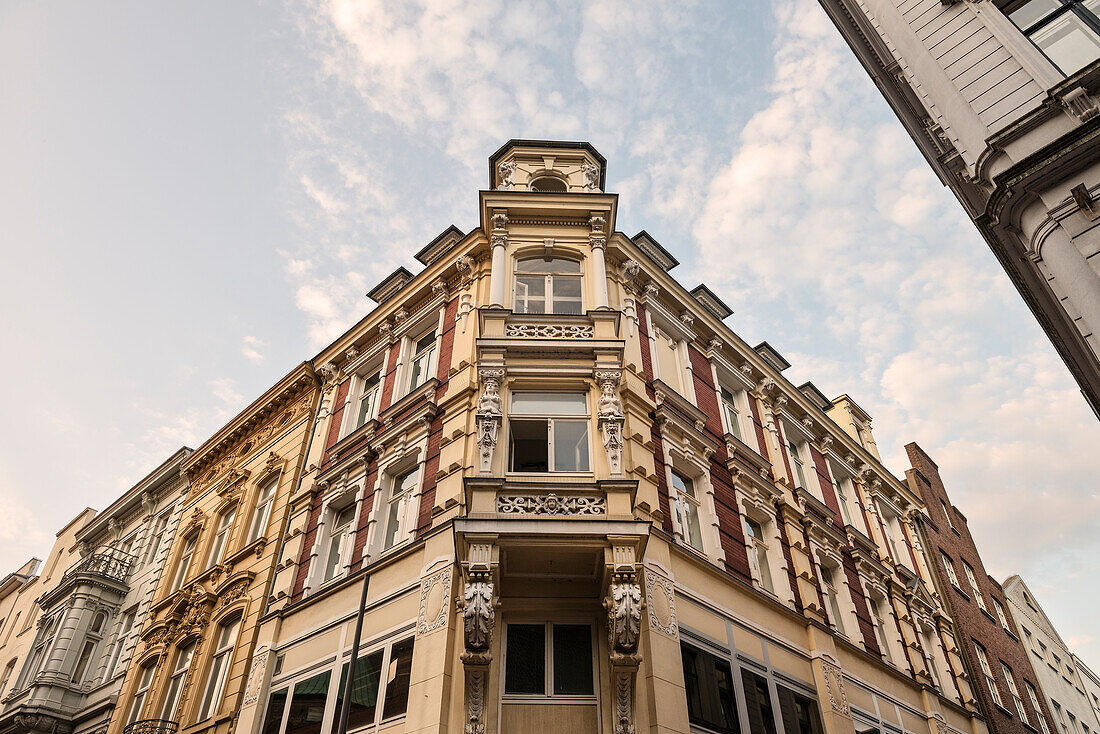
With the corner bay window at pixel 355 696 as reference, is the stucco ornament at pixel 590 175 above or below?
above

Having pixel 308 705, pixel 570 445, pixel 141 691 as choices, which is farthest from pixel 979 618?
pixel 141 691

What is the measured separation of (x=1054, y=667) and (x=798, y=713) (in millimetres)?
31044

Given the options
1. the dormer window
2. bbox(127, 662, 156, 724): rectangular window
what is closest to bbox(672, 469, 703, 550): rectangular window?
the dormer window

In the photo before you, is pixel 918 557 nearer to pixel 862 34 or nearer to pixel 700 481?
pixel 700 481

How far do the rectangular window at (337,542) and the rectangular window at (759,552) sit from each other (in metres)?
10.1

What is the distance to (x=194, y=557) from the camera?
78.7 feet

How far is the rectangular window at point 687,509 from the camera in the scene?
16.3 meters

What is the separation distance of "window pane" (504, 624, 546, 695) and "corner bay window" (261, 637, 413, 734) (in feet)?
6.65

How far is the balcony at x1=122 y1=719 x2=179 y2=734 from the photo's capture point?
18547 millimetres

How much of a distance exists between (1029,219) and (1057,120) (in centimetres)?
158

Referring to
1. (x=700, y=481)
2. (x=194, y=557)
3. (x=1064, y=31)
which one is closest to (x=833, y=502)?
(x=700, y=481)

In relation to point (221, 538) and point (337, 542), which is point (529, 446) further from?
point (221, 538)

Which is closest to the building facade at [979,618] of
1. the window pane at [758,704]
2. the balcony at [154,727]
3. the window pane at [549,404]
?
the window pane at [758,704]

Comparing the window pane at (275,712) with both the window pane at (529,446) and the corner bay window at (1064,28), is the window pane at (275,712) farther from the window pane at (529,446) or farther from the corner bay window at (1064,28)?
the corner bay window at (1064,28)
